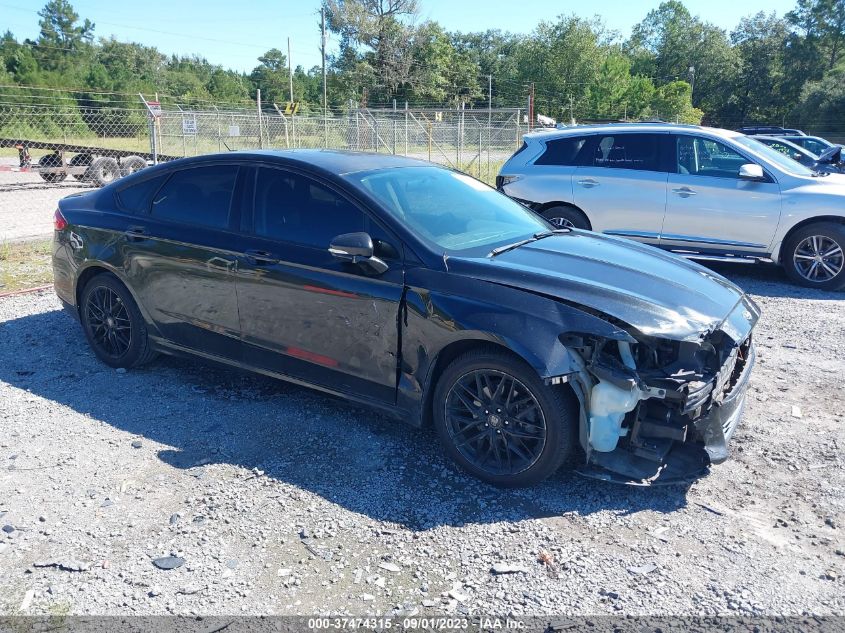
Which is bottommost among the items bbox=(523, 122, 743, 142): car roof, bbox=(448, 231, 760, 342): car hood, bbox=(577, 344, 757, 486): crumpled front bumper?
bbox=(577, 344, 757, 486): crumpled front bumper

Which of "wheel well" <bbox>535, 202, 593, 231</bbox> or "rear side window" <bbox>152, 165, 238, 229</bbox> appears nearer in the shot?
"rear side window" <bbox>152, 165, 238, 229</bbox>

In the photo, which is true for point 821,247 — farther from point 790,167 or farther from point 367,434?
point 367,434

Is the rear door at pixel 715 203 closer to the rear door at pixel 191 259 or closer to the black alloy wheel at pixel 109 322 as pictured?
the rear door at pixel 191 259

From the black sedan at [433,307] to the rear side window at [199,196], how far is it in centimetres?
1

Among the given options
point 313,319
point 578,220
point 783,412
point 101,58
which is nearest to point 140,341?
point 313,319

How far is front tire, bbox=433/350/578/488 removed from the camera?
11.2 feet

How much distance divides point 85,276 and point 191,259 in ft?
4.22

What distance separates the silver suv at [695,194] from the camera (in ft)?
26.0

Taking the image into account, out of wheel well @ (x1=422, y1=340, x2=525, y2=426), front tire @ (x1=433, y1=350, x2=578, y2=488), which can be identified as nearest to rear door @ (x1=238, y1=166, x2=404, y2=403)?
wheel well @ (x1=422, y1=340, x2=525, y2=426)

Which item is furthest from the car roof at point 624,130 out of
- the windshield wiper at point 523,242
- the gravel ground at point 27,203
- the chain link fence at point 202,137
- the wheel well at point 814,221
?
the chain link fence at point 202,137

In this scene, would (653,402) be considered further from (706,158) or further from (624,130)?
(624,130)

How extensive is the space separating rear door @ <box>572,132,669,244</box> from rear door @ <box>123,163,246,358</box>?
545cm

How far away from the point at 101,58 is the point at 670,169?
65.3 metres

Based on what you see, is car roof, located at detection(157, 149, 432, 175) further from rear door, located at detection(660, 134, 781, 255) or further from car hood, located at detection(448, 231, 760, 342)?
rear door, located at detection(660, 134, 781, 255)
